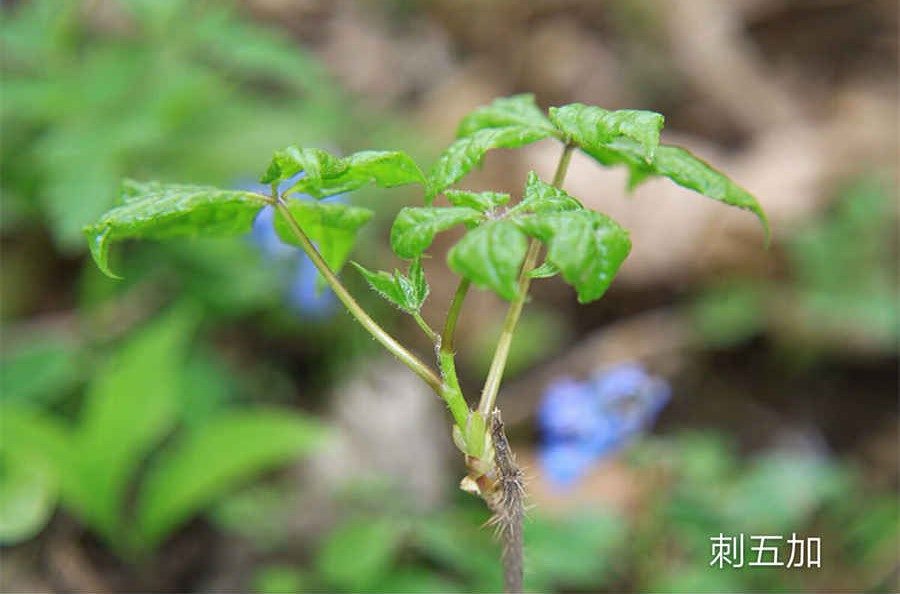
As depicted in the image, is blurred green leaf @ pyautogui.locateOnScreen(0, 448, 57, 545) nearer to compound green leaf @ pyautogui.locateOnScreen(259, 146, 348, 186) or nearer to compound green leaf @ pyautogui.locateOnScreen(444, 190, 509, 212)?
compound green leaf @ pyautogui.locateOnScreen(259, 146, 348, 186)

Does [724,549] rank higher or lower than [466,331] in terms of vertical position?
lower

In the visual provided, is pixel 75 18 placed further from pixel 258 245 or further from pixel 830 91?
pixel 830 91

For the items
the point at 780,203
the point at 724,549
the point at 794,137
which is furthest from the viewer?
the point at 794,137

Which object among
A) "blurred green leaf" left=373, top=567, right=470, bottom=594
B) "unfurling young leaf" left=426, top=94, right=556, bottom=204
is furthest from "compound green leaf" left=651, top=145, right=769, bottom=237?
"blurred green leaf" left=373, top=567, right=470, bottom=594

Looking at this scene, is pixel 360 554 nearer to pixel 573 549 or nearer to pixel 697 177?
pixel 573 549

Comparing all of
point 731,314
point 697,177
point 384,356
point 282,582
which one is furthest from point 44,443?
point 731,314

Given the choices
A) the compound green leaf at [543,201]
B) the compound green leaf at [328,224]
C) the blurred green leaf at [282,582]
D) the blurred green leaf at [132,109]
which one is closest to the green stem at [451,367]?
the compound green leaf at [543,201]

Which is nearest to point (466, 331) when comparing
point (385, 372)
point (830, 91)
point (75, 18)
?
point (385, 372)

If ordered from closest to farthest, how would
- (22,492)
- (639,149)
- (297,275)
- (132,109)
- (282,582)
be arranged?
(639,149) → (22,492) → (282,582) → (132,109) → (297,275)
